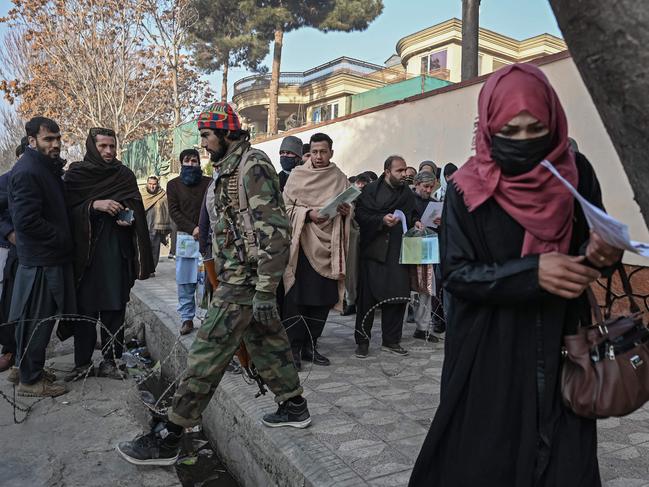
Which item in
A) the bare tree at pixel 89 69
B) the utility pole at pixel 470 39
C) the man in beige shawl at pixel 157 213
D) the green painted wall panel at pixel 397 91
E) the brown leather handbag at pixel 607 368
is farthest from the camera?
the bare tree at pixel 89 69

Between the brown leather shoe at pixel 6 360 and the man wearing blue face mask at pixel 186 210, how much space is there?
57.8 inches

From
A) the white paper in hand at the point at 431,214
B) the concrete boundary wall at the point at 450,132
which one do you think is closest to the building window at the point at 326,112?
the concrete boundary wall at the point at 450,132

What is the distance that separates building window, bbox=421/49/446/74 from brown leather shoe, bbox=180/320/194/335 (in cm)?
2331

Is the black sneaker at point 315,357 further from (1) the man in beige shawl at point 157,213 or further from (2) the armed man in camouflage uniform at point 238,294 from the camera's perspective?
(1) the man in beige shawl at point 157,213

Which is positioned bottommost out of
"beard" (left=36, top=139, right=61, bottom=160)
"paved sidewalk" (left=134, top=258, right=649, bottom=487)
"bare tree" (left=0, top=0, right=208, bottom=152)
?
"paved sidewalk" (left=134, top=258, right=649, bottom=487)

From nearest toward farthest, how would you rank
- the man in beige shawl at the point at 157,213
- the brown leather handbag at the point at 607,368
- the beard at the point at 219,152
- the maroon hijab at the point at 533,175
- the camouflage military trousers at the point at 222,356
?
the brown leather handbag at the point at 607,368 → the maroon hijab at the point at 533,175 → the camouflage military trousers at the point at 222,356 → the beard at the point at 219,152 → the man in beige shawl at the point at 157,213

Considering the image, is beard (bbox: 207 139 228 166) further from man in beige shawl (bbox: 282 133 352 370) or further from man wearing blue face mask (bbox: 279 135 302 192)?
man wearing blue face mask (bbox: 279 135 302 192)

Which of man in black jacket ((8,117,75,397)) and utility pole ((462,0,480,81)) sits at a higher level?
utility pole ((462,0,480,81))

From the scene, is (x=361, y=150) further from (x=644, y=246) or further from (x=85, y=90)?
(x=85, y=90)

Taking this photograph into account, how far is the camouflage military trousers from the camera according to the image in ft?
9.36

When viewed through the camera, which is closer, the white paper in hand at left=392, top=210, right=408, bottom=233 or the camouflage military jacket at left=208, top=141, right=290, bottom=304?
the camouflage military jacket at left=208, top=141, right=290, bottom=304

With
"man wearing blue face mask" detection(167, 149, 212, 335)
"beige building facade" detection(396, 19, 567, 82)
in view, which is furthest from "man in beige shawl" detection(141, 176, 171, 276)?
"beige building facade" detection(396, 19, 567, 82)

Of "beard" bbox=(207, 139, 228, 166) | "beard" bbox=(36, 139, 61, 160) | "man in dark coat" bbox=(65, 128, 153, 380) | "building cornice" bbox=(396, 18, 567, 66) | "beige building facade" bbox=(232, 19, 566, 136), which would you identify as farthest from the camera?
"beige building facade" bbox=(232, 19, 566, 136)

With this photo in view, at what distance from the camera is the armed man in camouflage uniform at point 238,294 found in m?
2.86
